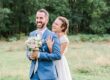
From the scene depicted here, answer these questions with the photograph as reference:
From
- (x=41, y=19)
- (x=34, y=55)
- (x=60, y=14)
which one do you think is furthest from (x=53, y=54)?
(x=60, y=14)

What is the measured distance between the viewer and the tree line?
45.1 metres

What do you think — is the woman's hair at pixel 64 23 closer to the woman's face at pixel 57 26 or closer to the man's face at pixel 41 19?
the woman's face at pixel 57 26

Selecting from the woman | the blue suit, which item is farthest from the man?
the woman

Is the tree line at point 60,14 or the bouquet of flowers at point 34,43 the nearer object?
the bouquet of flowers at point 34,43

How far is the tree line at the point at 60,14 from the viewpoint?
45141mm

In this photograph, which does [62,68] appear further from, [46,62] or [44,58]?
[44,58]

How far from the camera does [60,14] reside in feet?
153

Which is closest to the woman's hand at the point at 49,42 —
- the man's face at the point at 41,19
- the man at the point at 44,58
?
the man at the point at 44,58

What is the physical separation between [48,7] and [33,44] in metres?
41.2

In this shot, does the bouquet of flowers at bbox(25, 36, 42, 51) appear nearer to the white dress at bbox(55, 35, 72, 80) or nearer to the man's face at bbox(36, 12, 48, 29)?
the man's face at bbox(36, 12, 48, 29)

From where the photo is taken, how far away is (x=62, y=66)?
6.76 m

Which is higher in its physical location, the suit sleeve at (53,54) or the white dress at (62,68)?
the suit sleeve at (53,54)

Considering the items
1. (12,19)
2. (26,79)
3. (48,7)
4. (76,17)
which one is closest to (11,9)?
(12,19)

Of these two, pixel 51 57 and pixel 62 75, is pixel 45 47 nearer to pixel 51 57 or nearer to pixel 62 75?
pixel 51 57
